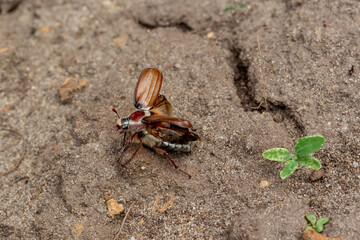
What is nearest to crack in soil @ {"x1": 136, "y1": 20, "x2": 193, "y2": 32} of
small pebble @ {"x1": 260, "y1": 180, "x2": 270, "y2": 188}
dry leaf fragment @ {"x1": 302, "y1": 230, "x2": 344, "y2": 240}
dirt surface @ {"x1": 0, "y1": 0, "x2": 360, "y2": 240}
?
dirt surface @ {"x1": 0, "y1": 0, "x2": 360, "y2": 240}

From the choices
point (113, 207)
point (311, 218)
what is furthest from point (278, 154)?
point (113, 207)

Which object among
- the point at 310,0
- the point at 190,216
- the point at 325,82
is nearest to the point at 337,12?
the point at 310,0

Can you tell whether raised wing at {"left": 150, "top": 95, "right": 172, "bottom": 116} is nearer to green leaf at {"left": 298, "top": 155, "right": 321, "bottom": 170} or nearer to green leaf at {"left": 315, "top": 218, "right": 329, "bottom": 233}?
green leaf at {"left": 298, "top": 155, "right": 321, "bottom": 170}

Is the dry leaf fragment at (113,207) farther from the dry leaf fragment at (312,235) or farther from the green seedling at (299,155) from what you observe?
the dry leaf fragment at (312,235)

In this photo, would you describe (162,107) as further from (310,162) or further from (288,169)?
(310,162)

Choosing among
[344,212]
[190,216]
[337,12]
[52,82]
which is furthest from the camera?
[52,82]

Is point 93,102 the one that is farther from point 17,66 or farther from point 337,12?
point 337,12
